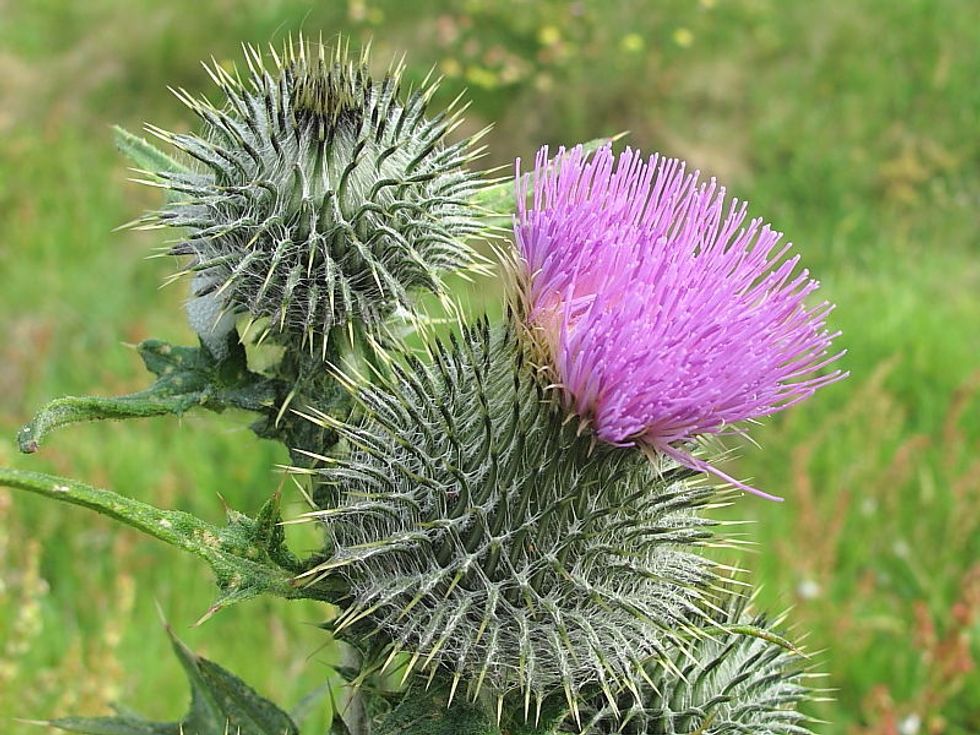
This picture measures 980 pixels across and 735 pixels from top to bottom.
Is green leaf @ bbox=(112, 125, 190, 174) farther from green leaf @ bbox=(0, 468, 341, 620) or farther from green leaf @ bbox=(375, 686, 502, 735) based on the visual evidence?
green leaf @ bbox=(375, 686, 502, 735)

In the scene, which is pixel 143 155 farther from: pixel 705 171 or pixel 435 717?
pixel 705 171

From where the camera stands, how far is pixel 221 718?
251cm

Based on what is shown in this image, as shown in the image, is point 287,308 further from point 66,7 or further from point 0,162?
point 66,7

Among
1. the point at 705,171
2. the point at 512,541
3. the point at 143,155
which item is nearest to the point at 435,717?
the point at 512,541

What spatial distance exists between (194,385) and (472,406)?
28.7 inches

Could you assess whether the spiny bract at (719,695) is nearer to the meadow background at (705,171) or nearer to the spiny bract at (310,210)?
the meadow background at (705,171)

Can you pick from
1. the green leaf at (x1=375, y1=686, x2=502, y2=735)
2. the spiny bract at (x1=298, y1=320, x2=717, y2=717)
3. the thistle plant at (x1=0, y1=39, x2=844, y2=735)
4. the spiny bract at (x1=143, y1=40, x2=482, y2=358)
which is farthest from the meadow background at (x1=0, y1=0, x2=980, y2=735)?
the green leaf at (x1=375, y1=686, x2=502, y2=735)

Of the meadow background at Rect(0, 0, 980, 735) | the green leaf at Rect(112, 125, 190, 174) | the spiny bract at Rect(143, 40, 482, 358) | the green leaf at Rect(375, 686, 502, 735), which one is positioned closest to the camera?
the green leaf at Rect(375, 686, 502, 735)

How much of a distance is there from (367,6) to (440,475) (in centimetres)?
1035

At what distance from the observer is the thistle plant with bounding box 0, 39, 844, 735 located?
2.17 metres

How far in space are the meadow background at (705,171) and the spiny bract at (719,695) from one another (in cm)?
97

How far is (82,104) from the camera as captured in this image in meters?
12.4

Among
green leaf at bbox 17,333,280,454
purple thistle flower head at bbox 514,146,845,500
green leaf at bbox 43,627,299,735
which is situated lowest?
green leaf at bbox 43,627,299,735

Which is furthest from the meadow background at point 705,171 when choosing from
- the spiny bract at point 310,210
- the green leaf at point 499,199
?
the spiny bract at point 310,210
